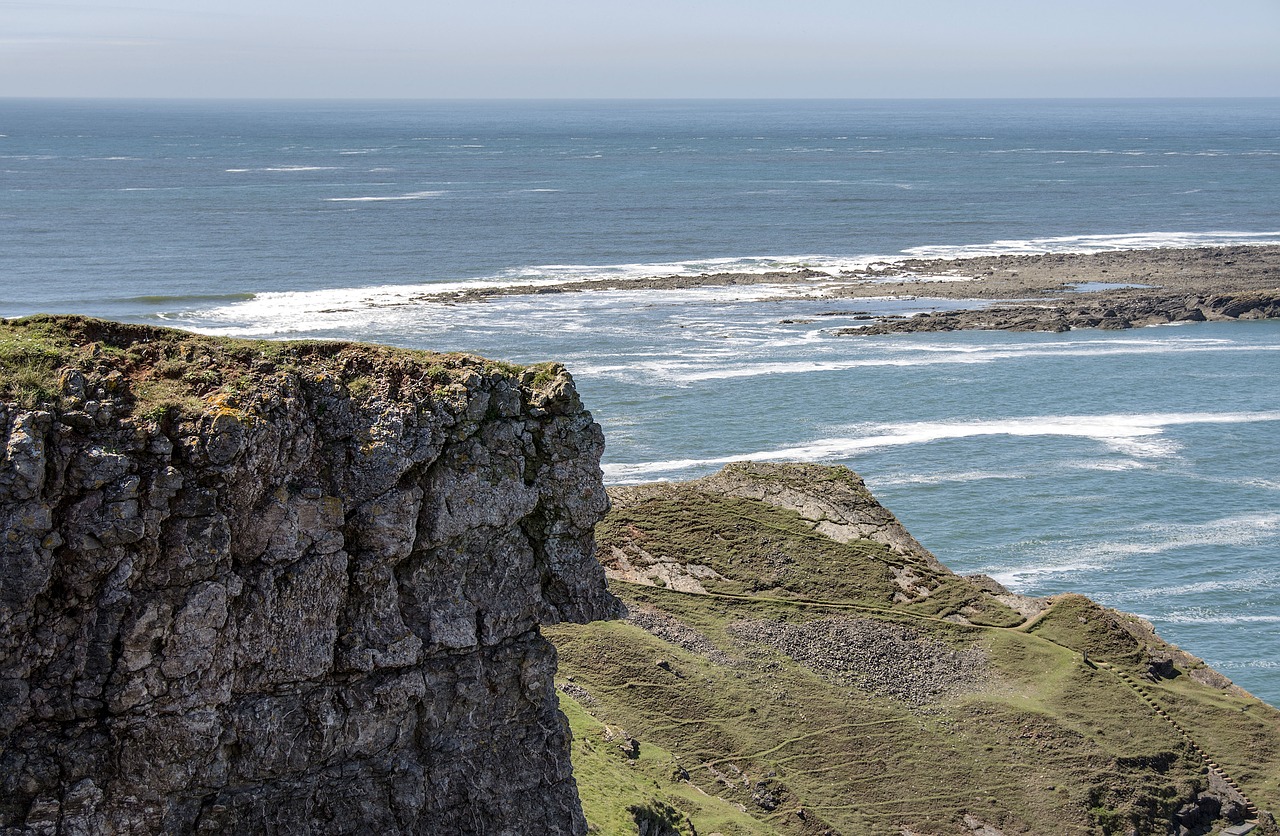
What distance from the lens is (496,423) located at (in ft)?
52.6

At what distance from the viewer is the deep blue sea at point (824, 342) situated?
43281 mm

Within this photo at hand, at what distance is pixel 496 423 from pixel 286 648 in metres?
3.76

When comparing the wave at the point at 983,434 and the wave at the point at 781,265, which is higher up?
the wave at the point at 781,265

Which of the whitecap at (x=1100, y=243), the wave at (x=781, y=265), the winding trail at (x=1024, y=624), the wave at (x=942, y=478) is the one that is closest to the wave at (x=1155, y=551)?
the wave at (x=942, y=478)

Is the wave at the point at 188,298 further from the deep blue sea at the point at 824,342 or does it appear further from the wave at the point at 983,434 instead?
the wave at the point at 983,434

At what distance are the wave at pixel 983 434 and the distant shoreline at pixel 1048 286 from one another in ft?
67.2

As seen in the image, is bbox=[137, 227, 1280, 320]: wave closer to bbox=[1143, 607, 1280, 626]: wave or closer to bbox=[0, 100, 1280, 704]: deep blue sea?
bbox=[0, 100, 1280, 704]: deep blue sea

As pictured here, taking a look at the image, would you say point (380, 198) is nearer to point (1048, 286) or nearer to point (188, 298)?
point (188, 298)

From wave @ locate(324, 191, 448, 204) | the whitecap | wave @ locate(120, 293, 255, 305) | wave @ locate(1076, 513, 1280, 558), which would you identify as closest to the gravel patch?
wave @ locate(1076, 513, 1280, 558)

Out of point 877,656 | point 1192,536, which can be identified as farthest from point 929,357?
point 877,656

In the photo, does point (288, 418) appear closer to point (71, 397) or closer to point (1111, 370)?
point (71, 397)

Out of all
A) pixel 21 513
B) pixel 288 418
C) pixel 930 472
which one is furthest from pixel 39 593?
pixel 930 472

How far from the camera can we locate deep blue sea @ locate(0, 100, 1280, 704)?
43.3 metres

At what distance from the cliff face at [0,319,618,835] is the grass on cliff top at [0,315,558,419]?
41 mm
